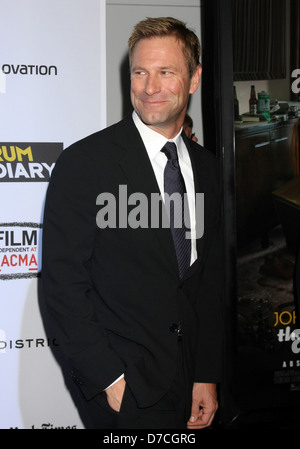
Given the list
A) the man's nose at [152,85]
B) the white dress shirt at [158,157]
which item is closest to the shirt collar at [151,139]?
the white dress shirt at [158,157]

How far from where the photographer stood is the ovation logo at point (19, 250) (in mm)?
2291

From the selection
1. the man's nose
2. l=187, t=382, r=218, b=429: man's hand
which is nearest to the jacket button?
l=187, t=382, r=218, b=429: man's hand

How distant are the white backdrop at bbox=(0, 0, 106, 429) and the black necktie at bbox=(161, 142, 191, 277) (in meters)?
0.70

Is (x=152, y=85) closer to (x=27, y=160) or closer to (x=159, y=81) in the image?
(x=159, y=81)

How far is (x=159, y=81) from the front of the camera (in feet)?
Answer: 5.74

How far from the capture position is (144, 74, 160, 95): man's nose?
5.65 ft

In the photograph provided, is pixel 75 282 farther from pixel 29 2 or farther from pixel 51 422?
pixel 29 2

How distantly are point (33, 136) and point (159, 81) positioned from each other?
2.52 ft

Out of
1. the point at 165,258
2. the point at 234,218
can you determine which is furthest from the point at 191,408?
Answer: the point at 234,218

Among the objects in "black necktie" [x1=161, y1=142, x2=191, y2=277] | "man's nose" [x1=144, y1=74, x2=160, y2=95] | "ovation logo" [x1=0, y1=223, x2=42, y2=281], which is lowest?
"ovation logo" [x1=0, y1=223, x2=42, y2=281]

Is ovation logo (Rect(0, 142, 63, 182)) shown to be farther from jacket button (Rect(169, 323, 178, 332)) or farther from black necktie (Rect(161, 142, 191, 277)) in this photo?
jacket button (Rect(169, 323, 178, 332))

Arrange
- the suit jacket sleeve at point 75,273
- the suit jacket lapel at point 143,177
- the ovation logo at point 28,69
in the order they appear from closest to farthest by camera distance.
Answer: the suit jacket sleeve at point 75,273, the suit jacket lapel at point 143,177, the ovation logo at point 28,69

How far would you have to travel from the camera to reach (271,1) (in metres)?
2.60

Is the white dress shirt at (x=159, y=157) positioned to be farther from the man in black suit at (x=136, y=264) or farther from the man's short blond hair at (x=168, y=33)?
the man's short blond hair at (x=168, y=33)
